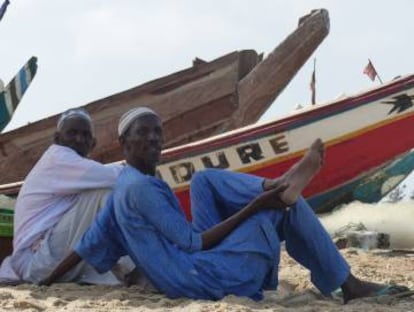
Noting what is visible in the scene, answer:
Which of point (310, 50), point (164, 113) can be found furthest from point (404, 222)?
point (164, 113)

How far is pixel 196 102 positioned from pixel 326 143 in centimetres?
205

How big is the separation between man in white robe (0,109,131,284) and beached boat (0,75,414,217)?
3368mm

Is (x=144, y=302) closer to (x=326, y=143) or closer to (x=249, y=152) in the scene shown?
(x=249, y=152)

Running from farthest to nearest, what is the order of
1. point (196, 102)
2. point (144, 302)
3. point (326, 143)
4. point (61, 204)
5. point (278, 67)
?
1. point (196, 102)
2. point (278, 67)
3. point (326, 143)
4. point (61, 204)
5. point (144, 302)

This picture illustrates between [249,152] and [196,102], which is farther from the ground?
[196,102]

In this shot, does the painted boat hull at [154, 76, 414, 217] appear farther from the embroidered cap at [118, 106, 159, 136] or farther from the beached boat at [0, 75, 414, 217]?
the embroidered cap at [118, 106, 159, 136]

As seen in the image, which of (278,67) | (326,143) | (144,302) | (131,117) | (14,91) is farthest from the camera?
(14,91)

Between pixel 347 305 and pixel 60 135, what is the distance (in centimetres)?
187

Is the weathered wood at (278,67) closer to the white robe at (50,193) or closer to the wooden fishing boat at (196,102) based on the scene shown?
the wooden fishing boat at (196,102)

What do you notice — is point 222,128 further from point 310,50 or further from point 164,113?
point 310,50

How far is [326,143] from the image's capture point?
804cm

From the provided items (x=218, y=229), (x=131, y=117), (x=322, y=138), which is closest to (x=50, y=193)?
(x=131, y=117)

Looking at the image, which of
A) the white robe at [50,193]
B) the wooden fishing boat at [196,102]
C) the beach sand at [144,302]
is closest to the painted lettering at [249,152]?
the wooden fishing boat at [196,102]

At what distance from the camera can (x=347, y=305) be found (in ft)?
11.4
